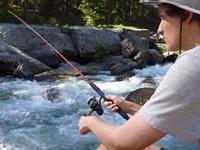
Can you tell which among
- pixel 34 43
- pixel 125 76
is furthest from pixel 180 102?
pixel 34 43

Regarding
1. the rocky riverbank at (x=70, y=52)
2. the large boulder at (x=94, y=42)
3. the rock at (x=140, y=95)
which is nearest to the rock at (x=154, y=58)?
the rocky riverbank at (x=70, y=52)

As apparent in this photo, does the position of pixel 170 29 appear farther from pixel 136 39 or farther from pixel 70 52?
pixel 136 39

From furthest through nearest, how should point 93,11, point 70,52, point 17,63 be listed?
point 93,11 → point 70,52 → point 17,63

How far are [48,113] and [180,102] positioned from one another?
7924 millimetres

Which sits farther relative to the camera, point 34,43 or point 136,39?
point 136,39

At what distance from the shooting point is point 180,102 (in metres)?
1.55

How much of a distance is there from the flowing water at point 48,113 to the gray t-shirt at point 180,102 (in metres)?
5.49

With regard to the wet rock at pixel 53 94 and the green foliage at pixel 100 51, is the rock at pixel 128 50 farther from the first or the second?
the wet rock at pixel 53 94

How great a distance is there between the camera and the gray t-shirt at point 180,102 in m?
1.55

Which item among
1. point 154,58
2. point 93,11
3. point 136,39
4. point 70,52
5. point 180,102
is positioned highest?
point 180,102

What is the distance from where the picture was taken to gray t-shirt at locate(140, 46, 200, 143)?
60.9 inches

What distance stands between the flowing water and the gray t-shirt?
549 cm

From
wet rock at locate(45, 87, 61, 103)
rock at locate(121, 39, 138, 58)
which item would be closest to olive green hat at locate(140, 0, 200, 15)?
wet rock at locate(45, 87, 61, 103)

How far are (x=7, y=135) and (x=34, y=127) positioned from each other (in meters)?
0.62
